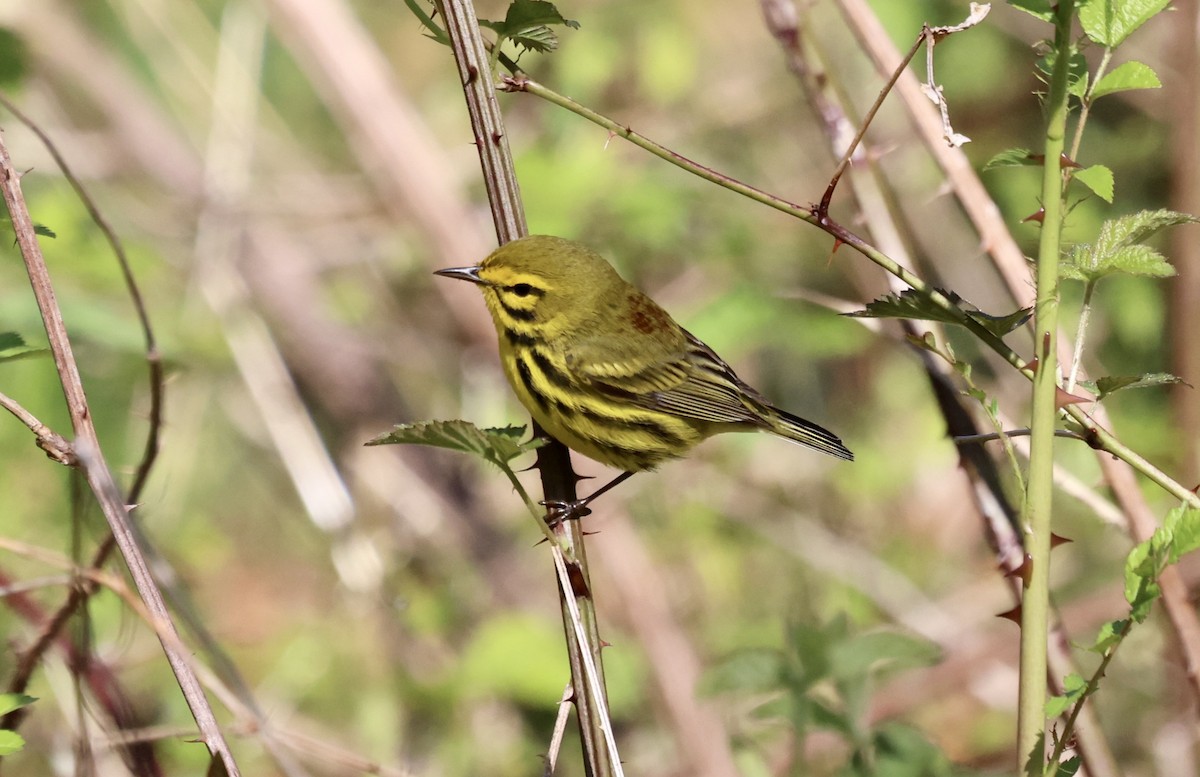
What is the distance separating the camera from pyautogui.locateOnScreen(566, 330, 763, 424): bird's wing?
3.05m

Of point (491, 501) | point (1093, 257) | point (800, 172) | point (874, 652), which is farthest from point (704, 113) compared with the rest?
point (1093, 257)

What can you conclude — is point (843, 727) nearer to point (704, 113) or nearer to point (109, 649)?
point (109, 649)

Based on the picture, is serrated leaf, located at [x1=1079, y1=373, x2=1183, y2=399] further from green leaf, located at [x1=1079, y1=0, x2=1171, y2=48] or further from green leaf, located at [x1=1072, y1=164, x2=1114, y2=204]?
green leaf, located at [x1=1079, y1=0, x2=1171, y2=48]

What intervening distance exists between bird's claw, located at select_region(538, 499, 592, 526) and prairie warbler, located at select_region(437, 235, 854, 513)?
2.29ft

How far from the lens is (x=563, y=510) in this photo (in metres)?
1.85

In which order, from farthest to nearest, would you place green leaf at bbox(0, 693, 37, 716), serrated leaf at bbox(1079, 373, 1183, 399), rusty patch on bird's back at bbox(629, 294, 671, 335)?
1. rusty patch on bird's back at bbox(629, 294, 671, 335)
2. green leaf at bbox(0, 693, 37, 716)
3. serrated leaf at bbox(1079, 373, 1183, 399)

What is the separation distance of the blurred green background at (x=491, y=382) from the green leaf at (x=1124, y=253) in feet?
6.67

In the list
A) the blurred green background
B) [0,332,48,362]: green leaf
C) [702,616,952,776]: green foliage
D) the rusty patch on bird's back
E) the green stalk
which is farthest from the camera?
the blurred green background

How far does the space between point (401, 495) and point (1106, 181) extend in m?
3.97

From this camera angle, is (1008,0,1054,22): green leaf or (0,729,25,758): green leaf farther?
(0,729,25,758): green leaf

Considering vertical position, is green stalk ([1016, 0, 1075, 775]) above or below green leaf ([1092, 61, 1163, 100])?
below

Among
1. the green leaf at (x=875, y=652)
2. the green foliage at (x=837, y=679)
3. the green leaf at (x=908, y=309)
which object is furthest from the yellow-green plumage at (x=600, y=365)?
the green leaf at (x=908, y=309)

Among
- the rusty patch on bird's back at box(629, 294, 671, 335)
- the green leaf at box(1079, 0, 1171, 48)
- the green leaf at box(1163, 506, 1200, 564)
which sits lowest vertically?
the green leaf at box(1163, 506, 1200, 564)

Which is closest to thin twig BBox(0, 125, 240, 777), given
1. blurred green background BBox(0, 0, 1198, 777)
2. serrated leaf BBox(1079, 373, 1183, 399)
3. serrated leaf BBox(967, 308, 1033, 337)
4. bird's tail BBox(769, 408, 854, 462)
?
serrated leaf BBox(967, 308, 1033, 337)
